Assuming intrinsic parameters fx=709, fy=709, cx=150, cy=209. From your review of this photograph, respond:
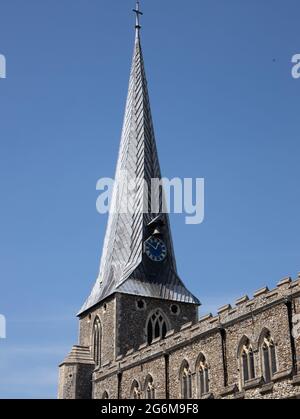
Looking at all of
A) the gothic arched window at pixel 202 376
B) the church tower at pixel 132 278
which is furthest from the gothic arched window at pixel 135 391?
the gothic arched window at pixel 202 376

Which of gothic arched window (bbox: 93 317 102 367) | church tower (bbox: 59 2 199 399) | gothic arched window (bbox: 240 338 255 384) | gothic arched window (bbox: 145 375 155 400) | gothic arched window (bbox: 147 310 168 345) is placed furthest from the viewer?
gothic arched window (bbox: 93 317 102 367)

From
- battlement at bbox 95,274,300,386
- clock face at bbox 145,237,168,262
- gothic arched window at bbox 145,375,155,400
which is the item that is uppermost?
clock face at bbox 145,237,168,262

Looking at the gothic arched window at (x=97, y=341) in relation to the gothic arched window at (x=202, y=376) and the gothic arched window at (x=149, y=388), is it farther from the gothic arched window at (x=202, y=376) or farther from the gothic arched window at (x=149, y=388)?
the gothic arched window at (x=202, y=376)

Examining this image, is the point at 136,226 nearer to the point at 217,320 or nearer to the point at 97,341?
the point at 97,341

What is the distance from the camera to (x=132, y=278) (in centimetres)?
5362

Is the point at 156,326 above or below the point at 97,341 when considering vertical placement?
above

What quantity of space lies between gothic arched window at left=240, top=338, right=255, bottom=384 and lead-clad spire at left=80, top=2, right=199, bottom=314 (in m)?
18.9

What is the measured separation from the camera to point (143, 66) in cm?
6794

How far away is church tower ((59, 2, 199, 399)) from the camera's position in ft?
168

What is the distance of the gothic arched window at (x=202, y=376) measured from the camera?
36688 mm

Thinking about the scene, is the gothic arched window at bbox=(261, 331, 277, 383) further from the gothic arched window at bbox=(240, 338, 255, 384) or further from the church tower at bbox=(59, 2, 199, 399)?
the church tower at bbox=(59, 2, 199, 399)

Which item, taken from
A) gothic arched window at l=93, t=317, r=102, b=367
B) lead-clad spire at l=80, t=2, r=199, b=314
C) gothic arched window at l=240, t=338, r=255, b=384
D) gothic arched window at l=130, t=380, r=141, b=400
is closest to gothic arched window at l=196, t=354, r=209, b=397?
gothic arched window at l=240, t=338, r=255, b=384

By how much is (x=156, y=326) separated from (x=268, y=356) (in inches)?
819

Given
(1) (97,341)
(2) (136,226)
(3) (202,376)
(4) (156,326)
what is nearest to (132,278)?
(4) (156,326)
